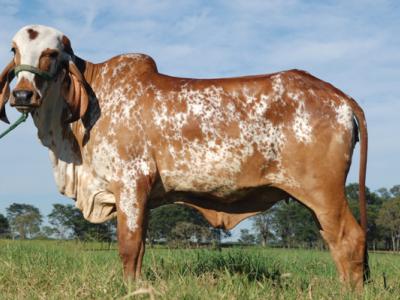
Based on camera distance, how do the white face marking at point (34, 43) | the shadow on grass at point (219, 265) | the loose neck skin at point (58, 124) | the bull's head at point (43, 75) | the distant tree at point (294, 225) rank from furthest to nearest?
the distant tree at point (294, 225)
the shadow on grass at point (219, 265)
the loose neck skin at point (58, 124)
the white face marking at point (34, 43)
the bull's head at point (43, 75)

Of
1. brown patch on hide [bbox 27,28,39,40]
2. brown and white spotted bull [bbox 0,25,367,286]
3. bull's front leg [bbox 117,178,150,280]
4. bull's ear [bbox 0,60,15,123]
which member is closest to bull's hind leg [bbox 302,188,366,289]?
brown and white spotted bull [bbox 0,25,367,286]

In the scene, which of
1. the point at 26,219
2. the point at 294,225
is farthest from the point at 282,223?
the point at 26,219

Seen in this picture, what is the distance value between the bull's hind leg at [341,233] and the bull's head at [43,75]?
8.00ft

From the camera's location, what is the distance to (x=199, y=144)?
5.38m

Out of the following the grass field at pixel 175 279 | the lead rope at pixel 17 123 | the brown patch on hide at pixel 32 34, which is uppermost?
the brown patch on hide at pixel 32 34

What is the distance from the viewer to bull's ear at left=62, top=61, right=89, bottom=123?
224 inches

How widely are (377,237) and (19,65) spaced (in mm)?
77077

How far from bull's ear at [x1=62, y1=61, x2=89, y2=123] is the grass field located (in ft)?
→ 4.93

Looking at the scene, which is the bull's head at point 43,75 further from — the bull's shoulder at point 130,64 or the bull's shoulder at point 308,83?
the bull's shoulder at point 308,83

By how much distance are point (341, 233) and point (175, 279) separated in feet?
4.96

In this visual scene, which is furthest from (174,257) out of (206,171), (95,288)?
(95,288)

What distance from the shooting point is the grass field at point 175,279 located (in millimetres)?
4430

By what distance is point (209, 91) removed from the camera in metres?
5.59

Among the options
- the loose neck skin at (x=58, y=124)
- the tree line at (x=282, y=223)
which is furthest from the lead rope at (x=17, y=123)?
the tree line at (x=282, y=223)
